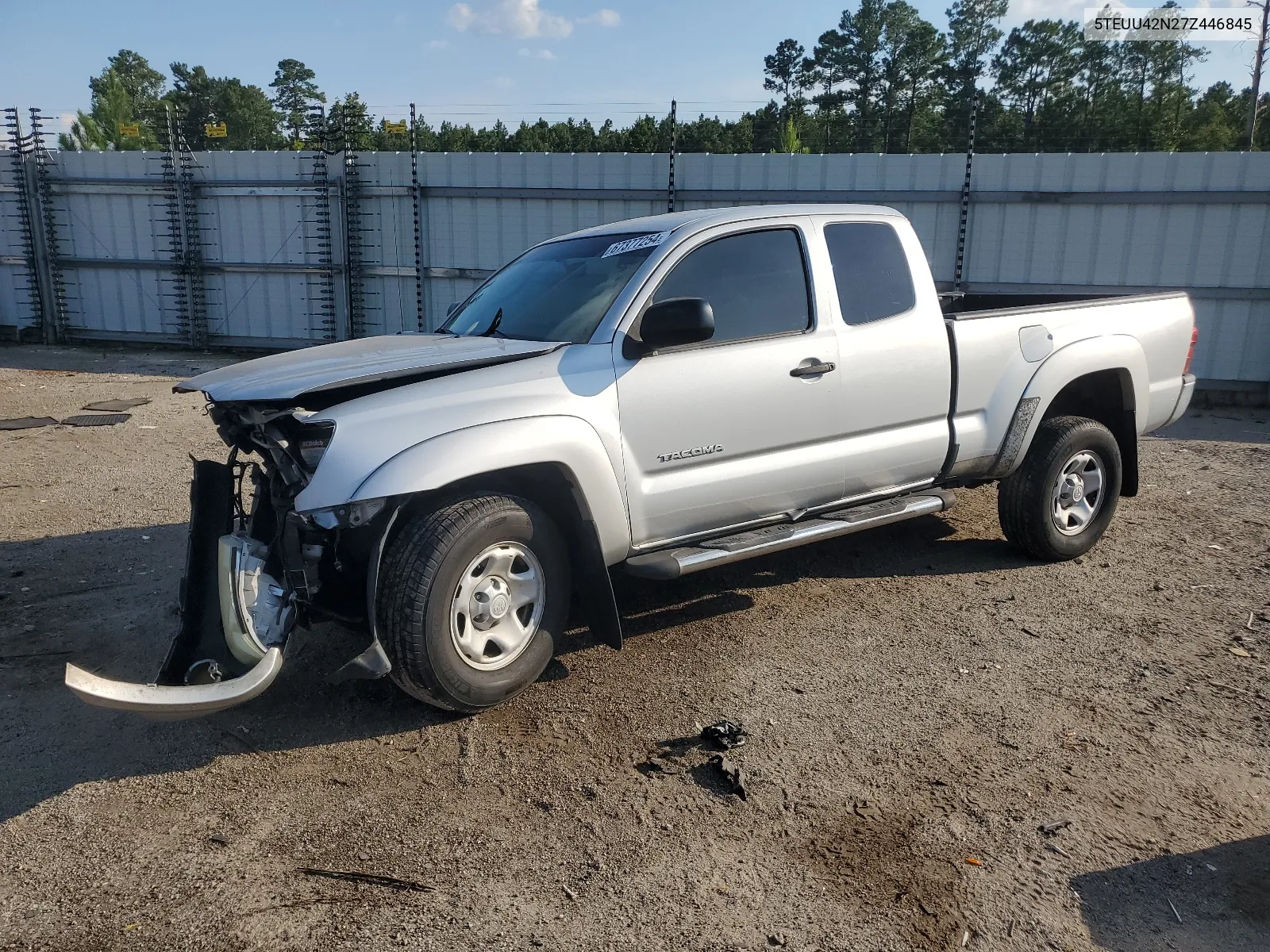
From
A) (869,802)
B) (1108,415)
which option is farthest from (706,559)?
(1108,415)

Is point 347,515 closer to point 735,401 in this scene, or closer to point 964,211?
point 735,401

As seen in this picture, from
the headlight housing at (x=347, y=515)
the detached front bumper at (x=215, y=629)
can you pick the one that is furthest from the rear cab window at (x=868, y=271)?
the detached front bumper at (x=215, y=629)

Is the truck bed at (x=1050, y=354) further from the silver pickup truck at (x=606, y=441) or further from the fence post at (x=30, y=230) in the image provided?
the fence post at (x=30, y=230)

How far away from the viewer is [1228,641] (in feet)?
15.1

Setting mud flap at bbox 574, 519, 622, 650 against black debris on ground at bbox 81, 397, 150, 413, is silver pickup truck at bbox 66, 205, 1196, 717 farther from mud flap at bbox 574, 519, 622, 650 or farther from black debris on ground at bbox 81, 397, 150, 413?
black debris on ground at bbox 81, 397, 150, 413

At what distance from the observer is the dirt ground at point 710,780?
8.92ft

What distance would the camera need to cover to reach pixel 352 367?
382cm

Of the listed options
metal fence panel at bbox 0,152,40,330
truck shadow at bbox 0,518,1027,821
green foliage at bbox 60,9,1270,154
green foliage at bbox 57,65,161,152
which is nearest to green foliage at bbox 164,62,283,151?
green foliage at bbox 60,9,1270,154

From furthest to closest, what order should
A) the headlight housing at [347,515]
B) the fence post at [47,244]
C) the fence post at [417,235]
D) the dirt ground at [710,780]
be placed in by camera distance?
the fence post at [47,244] → the fence post at [417,235] → the headlight housing at [347,515] → the dirt ground at [710,780]

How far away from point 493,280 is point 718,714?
2.81 meters

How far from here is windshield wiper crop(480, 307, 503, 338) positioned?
4746 millimetres

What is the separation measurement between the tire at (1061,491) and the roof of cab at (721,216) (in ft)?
5.47

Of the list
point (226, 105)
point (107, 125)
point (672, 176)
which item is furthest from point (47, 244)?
point (226, 105)

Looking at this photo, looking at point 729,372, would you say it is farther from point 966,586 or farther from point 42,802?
point 42,802
